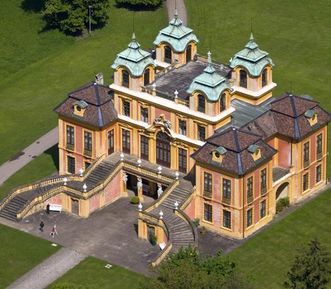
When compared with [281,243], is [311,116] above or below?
above

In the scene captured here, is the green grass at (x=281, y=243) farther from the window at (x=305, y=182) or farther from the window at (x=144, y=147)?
the window at (x=144, y=147)

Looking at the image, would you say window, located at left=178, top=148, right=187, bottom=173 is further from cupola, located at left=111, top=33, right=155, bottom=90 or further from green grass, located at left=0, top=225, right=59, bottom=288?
green grass, located at left=0, top=225, right=59, bottom=288

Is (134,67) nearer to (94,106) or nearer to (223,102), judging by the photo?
(94,106)

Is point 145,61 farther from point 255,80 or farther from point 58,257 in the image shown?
point 58,257

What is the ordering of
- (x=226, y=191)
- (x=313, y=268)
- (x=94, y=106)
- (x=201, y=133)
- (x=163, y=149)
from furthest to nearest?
(x=94, y=106) < (x=163, y=149) < (x=201, y=133) < (x=226, y=191) < (x=313, y=268)

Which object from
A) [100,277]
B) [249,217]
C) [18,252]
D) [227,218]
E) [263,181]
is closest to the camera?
[100,277]

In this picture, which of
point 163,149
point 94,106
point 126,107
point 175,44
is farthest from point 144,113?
point 175,44

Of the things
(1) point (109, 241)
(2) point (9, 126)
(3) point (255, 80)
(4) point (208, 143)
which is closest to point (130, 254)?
(1) point (109, 241)
